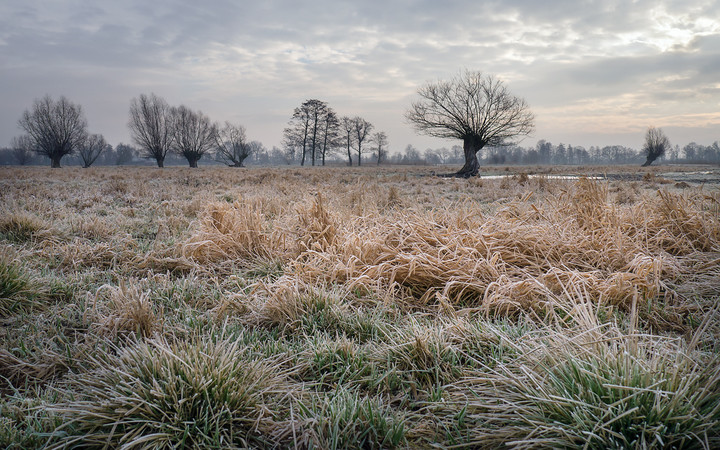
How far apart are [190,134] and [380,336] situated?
63.3 m

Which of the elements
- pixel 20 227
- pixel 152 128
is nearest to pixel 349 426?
pixel 20 227

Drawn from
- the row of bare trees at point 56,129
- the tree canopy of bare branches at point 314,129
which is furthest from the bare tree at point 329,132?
the row of bare trees at point 56,129

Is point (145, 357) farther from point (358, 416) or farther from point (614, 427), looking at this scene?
point (614, 427)

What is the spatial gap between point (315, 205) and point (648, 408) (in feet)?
10.0

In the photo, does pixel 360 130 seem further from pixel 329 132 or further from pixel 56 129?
pixel 56 129

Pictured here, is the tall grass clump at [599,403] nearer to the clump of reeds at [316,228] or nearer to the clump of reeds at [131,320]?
the clump of reeds at [131,320]

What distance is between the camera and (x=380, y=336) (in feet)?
6.57

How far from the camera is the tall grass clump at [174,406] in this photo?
1.19 meters

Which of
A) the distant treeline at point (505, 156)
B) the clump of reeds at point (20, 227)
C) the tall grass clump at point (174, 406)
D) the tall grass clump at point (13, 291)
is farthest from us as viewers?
the distant treeline at point (505, 156)

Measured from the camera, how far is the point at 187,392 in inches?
51.2

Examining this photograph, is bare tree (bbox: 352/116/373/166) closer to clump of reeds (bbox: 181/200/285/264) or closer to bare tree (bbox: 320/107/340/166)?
bare tree (bbox: 320/107/340/166)

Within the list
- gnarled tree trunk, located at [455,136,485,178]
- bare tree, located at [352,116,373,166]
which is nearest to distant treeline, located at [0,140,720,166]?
bare tree, located at [352,116,373,166]

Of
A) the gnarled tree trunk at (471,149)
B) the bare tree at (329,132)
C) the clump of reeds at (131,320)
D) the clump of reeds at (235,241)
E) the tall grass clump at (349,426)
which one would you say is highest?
the bare tree at (329,132)

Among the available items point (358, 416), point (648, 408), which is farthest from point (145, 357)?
point (648, 408)
